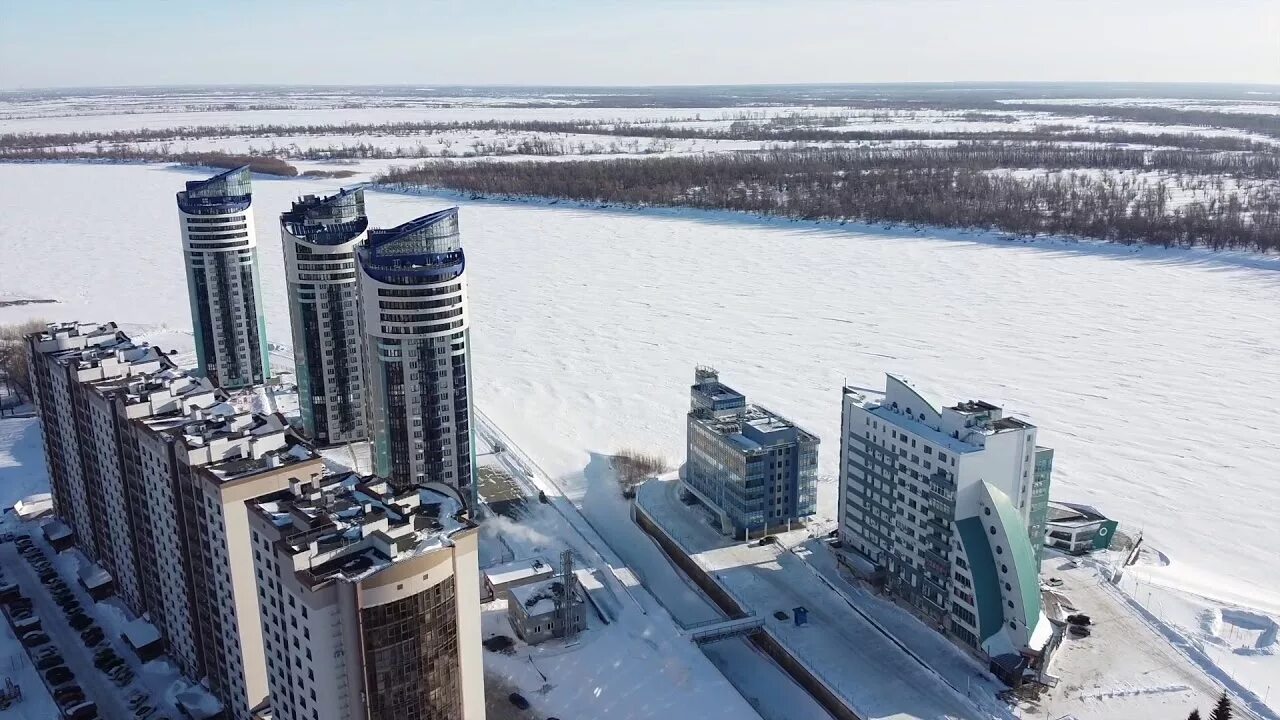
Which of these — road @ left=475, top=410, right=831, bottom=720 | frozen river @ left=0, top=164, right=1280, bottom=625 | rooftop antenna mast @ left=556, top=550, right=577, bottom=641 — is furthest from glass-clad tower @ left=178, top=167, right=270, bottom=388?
rooftop antenna mast @ left=556, top=550, right=577, bottom=641

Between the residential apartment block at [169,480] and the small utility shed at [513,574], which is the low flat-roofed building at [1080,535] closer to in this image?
the small utility shed at [513,574]

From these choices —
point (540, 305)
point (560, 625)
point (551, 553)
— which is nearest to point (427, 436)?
point (551, 553)

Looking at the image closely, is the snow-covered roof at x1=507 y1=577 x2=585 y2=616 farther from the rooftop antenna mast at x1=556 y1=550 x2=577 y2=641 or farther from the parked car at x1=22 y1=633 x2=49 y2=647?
the parked car at x1=22 y1=633 x2=49 y2=647

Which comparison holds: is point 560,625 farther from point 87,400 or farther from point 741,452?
point 87,400

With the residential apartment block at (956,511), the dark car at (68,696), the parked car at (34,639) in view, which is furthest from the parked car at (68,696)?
the residential apartment block at (956,511)

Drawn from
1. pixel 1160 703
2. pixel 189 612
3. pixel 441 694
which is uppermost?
pixel 441 694

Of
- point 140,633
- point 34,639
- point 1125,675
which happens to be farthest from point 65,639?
point 1125,675
